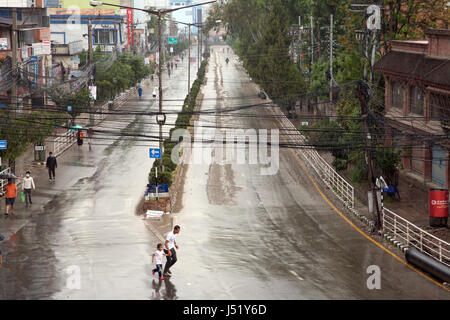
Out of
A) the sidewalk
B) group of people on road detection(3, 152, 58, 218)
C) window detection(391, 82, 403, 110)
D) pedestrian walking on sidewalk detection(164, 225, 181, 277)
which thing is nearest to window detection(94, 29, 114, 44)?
window detection(391, 82, 403, 110)

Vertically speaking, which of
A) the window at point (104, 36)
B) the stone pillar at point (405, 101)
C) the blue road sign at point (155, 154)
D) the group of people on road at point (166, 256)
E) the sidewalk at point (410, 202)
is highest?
the window at point (104, 36)

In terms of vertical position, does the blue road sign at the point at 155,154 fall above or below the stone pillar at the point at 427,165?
above

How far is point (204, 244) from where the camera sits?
2567cm

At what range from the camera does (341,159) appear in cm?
4244

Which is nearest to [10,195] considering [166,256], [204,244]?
[204,244]

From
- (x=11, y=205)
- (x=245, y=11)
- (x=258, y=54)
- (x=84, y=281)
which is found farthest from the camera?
(x=245, y=11)

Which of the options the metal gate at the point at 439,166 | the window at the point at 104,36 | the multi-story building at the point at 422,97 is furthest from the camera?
the window at the point at 104,36

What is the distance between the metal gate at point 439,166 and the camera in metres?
35.3

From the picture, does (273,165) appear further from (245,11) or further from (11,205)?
(245,11)

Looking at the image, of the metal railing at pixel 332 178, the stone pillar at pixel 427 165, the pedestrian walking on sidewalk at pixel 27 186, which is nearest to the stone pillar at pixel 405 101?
the stone pillar at pixel 427 165

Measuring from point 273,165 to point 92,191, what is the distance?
1178cm

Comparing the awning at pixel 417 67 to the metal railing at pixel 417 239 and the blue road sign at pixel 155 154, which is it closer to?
the metal railing at pixel 417 239

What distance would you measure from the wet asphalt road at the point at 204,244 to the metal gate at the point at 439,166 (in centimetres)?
600
